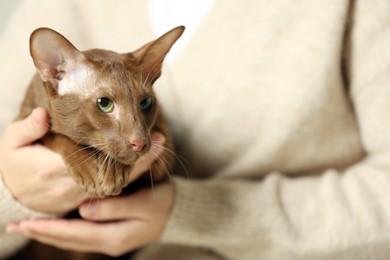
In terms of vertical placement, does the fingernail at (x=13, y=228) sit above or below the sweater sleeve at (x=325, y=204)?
above

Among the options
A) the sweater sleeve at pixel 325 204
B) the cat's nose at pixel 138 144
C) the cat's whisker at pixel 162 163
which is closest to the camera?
the cat's nose at pixel 138 144

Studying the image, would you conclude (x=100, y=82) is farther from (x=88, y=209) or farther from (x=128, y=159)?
(x=88, y=209)

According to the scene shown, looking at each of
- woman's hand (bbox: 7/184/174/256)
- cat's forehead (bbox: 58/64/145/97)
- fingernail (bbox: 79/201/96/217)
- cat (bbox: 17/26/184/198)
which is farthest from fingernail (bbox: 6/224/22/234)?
cat's forehead (bbox: 58/64/145/97)

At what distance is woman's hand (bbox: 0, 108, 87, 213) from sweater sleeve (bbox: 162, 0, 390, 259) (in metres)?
0.25

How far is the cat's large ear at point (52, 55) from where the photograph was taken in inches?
18.1

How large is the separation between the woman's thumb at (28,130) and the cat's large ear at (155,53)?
169 millimetres

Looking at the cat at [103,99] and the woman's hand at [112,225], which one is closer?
the cat at [103,99]

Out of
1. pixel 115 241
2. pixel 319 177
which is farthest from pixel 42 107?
pixel 319 177

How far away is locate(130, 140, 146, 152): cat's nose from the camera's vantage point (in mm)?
562

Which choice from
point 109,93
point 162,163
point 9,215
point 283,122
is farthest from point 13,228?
point 283,122

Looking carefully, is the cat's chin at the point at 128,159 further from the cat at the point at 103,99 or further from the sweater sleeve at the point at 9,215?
the sweater sleeve at the point at 9,215

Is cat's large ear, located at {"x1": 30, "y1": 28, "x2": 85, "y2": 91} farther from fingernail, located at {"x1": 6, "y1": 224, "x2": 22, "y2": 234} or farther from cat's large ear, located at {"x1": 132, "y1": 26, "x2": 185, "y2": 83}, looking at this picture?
fingernail, located at {"x1": 6, "y1": 224, "x2": 22, "y2": 234}

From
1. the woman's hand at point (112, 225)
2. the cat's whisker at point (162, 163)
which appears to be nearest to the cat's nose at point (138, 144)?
the cat's whisker at point (162, 163)

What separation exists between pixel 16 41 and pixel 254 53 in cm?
50
